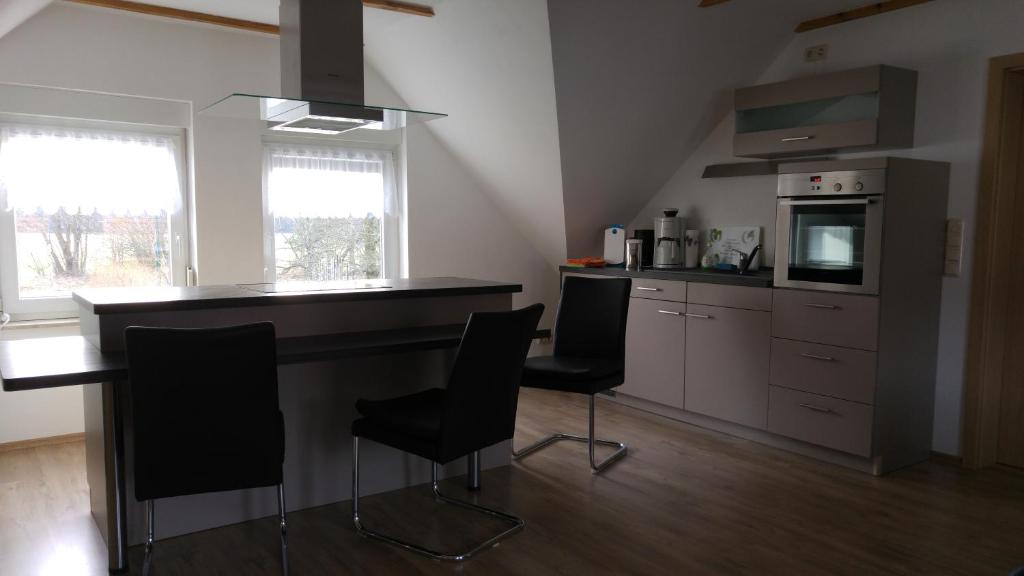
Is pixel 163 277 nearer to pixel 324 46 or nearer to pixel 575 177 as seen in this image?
pixel 324 46

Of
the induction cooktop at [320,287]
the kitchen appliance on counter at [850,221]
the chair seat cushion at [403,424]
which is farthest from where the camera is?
the kitchen appliance on counter at [850,221]

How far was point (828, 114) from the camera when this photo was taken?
3994 millimetres

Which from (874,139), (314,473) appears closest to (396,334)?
(314,473)

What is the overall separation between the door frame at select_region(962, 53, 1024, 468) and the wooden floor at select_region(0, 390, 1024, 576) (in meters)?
0.22

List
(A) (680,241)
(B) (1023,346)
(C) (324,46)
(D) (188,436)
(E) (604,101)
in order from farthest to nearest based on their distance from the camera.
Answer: (A) (680,241)
(E) (604,101)
(B) (1023,346)
(C) (324,46)
(D) (188,436)

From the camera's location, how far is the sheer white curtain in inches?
159

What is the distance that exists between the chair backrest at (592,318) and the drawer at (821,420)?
883 mm

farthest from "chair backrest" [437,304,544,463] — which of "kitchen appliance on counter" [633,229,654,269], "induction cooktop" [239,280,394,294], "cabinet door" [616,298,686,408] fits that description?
"kitchen appliance on counter" [633,229,654,269]

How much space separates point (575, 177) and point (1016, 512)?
276cm

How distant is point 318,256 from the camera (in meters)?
5.04

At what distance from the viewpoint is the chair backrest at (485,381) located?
2.58 meters

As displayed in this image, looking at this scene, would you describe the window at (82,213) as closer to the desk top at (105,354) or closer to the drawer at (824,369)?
the desk top at (105,354)

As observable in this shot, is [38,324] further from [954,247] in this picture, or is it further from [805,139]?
[954,247]

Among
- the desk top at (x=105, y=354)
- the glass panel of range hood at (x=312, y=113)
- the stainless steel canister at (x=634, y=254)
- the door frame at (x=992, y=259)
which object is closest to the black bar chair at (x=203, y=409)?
the desk top at (x=105, y=354)
